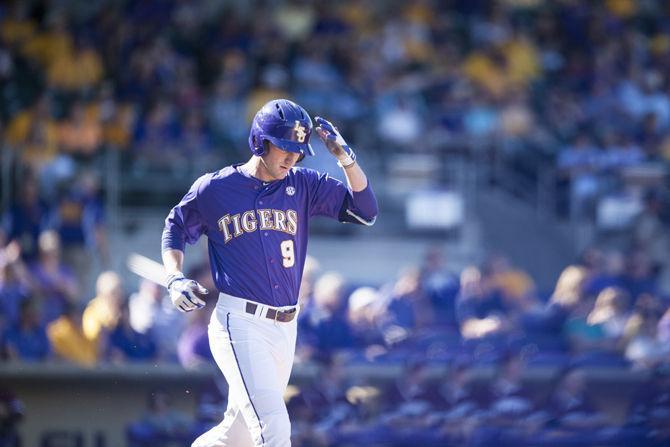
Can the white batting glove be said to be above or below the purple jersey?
below

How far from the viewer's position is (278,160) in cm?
655

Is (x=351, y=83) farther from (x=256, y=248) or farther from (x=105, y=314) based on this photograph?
(x=256, y=248)

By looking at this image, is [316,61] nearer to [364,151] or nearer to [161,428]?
[364,151]

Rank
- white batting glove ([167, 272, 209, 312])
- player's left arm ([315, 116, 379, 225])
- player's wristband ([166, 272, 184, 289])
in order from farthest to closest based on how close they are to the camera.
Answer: player's left arm ([315, 116, 379, 225]) < player's wristband ([166, 272, 184, 289]) < white batting glove ([167, 272, 209, 312])

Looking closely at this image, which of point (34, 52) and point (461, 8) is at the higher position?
point (461, 8)

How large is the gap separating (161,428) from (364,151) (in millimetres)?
5369

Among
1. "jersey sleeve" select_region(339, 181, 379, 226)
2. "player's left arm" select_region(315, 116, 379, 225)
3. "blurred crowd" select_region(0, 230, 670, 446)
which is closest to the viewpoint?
"player's left arm" select_region(315, 116, 379, 225)

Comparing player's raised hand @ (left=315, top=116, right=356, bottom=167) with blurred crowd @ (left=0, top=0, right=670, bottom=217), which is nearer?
player's raised hand @ (left=315, top=116, right=356, bottom=167)

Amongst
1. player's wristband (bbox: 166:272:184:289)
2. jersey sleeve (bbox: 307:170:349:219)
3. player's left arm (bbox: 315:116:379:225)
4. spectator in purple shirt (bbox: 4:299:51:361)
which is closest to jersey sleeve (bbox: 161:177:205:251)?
player's wristband (bbox: 166:272:184:289)

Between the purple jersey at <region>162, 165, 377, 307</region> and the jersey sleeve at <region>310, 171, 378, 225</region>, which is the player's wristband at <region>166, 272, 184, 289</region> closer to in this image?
the purple jersey at <region>162, 165, 377, 307</region>

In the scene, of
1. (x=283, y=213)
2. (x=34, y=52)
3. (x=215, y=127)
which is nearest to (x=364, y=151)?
(x=215, y=127)

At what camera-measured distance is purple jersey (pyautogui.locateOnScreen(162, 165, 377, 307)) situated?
6520 mm

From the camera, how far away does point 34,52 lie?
1484 centimetres

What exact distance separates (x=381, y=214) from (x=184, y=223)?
716 cm
